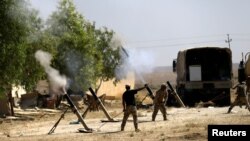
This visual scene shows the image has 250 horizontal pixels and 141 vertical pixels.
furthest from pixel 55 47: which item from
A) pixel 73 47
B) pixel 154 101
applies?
pixel 154 101

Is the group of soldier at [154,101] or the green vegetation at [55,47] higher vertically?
the green vegetation at [55,47]

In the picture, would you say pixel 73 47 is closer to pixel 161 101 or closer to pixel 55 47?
pixel 55 47

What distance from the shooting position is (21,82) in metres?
27.1

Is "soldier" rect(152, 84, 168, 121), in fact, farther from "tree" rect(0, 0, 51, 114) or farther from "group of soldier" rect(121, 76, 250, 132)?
"tree" rect(0, 0, 51, 114)

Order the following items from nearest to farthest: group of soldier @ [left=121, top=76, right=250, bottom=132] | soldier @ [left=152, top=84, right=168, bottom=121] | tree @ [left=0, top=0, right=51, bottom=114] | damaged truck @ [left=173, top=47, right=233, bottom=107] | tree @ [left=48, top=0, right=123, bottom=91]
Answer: group of soldier @ [left=121, top=76, right=250, bottom=132] → soldier @ [left=152, top=84, right=168, bottom=121] → tree @ [left=0, top=0, right=51, bottom=114] → damaged truck @ [left=173, top=47, right=233, bottom=107] → tree @ [left=48, top=0, right=123, bottom=91]

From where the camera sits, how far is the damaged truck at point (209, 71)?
101 feet

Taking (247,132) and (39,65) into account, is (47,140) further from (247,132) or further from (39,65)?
(39,65)

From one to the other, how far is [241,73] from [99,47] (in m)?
20.4

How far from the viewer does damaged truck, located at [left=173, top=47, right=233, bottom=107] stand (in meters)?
30.8

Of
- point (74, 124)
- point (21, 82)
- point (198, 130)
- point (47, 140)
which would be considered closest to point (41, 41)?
point (21, 82)

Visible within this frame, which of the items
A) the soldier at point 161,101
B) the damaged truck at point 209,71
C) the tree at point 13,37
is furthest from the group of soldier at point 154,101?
the damaged truck at point 209,71

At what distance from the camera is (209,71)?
31.2 m

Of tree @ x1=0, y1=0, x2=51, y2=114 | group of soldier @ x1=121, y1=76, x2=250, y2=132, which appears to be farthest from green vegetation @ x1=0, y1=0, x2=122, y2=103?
group of soldier @ x1=121, y1=76, x2=250, y2=132

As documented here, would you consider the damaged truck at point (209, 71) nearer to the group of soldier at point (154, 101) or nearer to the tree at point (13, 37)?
the group of soldier at point (154, 101)
